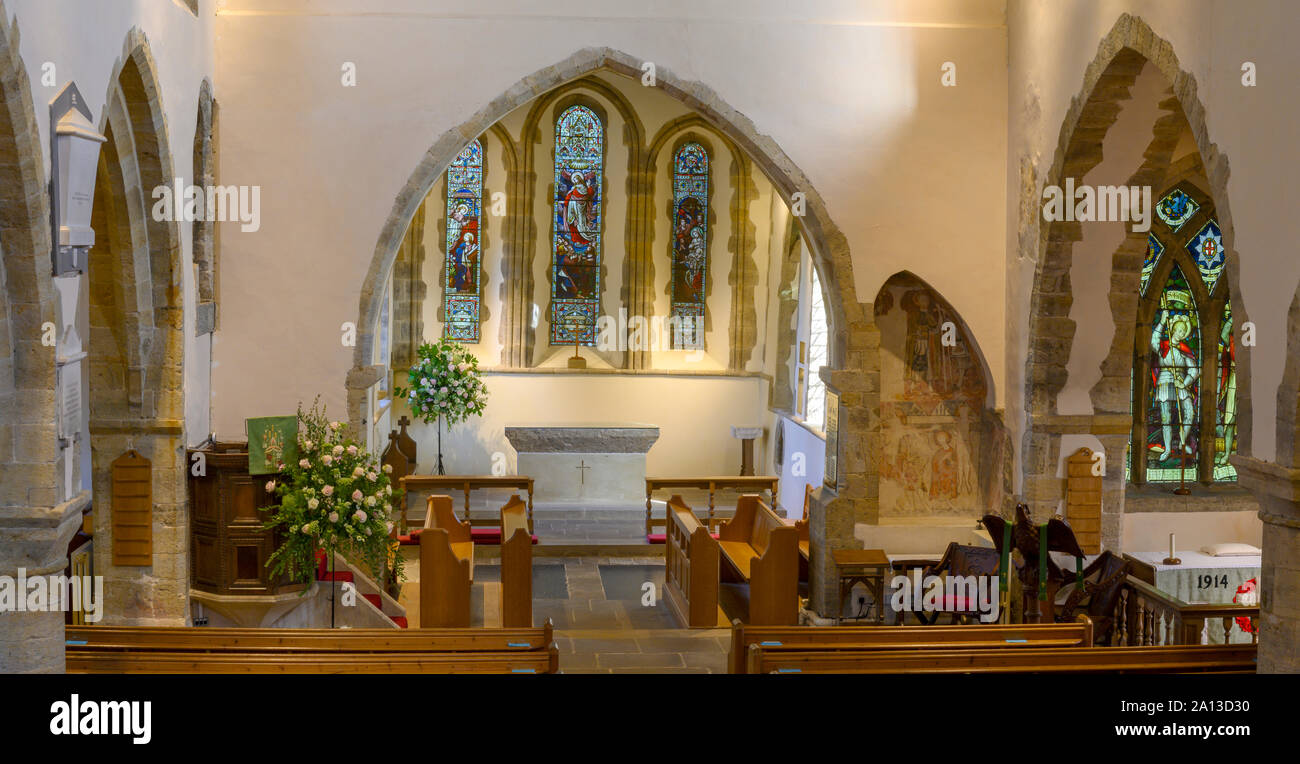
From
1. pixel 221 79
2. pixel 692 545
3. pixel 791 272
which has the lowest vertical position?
pixel 692 545

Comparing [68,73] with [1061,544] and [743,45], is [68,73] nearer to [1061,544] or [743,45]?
[743,45]

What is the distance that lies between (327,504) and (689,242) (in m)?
8.77

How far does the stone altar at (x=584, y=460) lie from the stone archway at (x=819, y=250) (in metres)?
4.17

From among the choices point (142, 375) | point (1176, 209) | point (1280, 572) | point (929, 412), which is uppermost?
point (1176, 209)

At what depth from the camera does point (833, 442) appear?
33.4 ft

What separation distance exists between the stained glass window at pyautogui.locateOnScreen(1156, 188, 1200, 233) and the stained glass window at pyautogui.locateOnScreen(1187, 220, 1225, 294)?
197 millimetres

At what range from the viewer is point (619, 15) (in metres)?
9.82

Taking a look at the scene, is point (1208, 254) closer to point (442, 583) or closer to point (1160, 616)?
point (1160, 616)

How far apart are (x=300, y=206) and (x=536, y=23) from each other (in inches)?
87.7

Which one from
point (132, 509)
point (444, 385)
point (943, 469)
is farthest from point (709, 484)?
point (132, 509)

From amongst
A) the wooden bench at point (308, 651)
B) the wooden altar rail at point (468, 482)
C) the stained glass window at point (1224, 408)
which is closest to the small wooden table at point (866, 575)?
the wooden altar rail at point (468, 482)

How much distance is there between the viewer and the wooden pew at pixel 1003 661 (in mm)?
5816
